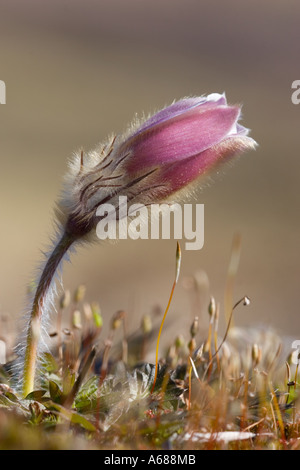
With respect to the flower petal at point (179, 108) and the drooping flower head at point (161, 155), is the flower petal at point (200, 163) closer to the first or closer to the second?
the drooping flower head at point (161, 155)

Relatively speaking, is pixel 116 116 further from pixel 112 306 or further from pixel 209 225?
pixel 112 306

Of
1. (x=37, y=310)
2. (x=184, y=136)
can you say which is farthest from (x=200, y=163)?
(x=37, y=310)

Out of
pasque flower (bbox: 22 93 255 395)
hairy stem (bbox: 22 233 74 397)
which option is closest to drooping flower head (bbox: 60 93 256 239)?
pasque flower (bbox: 22 93 255 395)

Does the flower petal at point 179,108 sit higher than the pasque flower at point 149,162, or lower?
higher

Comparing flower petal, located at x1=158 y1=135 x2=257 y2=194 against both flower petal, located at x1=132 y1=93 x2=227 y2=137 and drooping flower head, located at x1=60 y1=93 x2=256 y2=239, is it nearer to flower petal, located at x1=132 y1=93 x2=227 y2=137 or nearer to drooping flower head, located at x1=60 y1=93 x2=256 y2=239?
drooping flower head, located at x1=60 y1=93 x2=256 y2=239

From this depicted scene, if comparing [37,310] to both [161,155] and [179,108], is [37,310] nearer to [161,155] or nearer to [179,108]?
[161,155]

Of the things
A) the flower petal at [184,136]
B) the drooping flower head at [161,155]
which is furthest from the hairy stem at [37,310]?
the flower petal at [184,136]

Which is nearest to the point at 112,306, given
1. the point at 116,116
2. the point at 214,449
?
the point at 214,449
